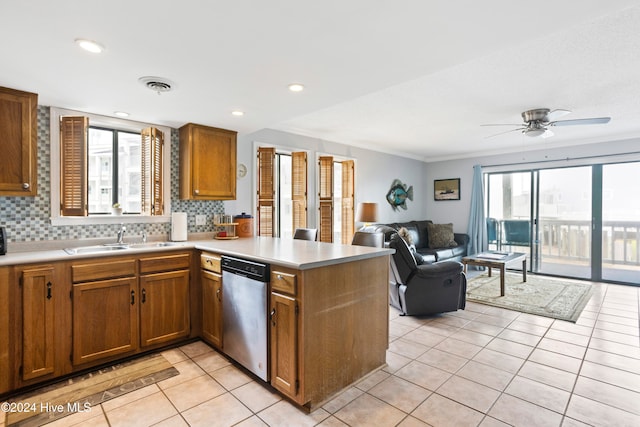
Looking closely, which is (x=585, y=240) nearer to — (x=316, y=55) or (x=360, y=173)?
(x=360, y=173)

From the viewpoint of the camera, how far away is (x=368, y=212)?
17.5 feet

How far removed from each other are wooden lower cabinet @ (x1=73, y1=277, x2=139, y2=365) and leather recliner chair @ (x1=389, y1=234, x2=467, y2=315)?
8.44 feet

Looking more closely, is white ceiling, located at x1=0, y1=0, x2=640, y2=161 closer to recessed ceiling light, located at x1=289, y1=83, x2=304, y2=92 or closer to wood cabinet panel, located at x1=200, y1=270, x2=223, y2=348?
recessed ceiling light, located at x1=289, y1=83, x2=304, y2=92

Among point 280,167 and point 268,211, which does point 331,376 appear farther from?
point 280,167

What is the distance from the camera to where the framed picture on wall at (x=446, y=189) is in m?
7.24

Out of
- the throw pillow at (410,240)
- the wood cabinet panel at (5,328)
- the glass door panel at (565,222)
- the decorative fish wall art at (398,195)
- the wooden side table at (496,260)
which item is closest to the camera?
the wood cabinet panel at (5,328)

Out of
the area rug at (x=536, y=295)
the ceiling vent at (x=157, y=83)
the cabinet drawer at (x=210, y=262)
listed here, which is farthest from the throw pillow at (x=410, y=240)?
the ceiling vent at (x=157, y=83)

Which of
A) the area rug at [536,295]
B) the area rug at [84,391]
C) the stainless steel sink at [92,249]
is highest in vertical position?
the stainless steel sink at [92,249]

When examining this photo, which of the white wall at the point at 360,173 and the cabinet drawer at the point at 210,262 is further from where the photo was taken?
the white wall at the point at 360,173

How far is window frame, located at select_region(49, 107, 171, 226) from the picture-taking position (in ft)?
9.44

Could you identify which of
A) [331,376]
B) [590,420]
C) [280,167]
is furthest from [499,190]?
[331,376]

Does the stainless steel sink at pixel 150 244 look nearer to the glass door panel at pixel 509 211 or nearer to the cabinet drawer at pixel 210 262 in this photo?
the cabinet drawer at pixel 210 262

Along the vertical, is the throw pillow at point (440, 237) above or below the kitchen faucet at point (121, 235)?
below

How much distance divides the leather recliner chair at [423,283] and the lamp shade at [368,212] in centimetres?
163
